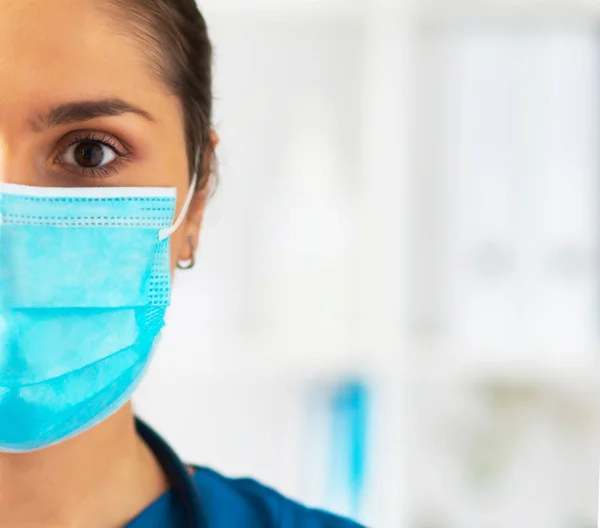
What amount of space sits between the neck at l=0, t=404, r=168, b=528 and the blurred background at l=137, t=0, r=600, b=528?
993mm

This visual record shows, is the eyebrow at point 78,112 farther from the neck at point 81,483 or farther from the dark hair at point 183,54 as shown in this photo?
the neck at point 81,483

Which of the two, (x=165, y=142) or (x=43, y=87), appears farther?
(x=165, y=142)

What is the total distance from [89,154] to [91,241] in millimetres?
82

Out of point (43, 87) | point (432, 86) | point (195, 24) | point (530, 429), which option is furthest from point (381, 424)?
point (43, 87)

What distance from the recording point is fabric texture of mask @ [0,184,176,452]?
2.57ft

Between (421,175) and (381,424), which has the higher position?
Answer: (421,175)

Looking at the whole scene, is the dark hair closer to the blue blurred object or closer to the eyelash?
the eyelash

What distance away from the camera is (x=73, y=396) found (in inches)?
31.9

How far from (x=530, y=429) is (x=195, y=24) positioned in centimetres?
152

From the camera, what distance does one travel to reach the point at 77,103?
80cm

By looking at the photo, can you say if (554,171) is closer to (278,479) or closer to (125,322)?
(278,479)

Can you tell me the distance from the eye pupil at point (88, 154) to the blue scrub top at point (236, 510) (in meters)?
0.36

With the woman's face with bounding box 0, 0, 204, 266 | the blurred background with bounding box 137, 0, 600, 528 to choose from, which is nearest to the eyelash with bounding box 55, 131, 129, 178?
the woman's face with bounding box 0, 0, 204, 266

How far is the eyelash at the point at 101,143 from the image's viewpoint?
82cm
